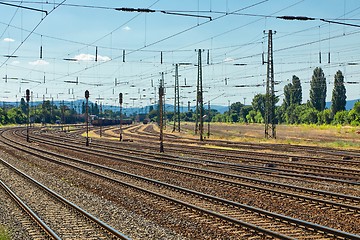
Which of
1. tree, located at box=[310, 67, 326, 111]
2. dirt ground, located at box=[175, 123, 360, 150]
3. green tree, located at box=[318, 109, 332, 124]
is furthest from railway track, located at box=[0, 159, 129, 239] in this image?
tree, located at box=[310, 67, 326, 111]

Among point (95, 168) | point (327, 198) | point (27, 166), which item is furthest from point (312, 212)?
point (27, 166)

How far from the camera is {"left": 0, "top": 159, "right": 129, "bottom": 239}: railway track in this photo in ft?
41.7

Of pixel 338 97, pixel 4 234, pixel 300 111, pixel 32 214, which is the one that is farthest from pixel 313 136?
pixel 300 111

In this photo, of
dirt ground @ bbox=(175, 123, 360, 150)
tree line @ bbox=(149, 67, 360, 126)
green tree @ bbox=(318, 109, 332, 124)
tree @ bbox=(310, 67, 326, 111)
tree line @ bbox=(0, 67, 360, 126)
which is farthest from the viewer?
tree @ bbox=(310, 67, 326, 111)

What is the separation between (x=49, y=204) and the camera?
17172mm

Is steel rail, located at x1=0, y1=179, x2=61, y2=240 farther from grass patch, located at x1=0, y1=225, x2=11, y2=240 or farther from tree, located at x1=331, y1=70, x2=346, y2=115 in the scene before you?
tree, located at x1=331, y1=70, x2=346, y2=115

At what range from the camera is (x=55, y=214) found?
15.4 m


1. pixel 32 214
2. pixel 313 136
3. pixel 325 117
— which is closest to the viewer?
pixel 32 214

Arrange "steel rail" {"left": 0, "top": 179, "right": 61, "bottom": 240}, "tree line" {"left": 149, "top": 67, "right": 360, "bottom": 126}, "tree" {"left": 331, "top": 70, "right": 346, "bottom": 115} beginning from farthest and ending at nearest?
"tree" {"left": 331, "top": 70, "right": 346, "bottom": 115}, "tree line" {"left": 149, "top": 67, "right": 360, "bottom": 126}, "steel rail" {"left": 0, "top": 179, "right": 61, "bottom": 240}

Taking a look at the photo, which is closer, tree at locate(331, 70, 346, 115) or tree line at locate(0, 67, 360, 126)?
tree line at locate(0, 67, 360, 126)

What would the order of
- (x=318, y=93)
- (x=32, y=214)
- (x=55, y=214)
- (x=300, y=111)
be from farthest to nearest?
(x=300, y=111)
(x=318, y=93)
(x=55, y=214)
(x=32, y=214)

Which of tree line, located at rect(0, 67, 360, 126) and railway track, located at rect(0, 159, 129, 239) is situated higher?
tree line, located at rect(0, 67, 360, 126)

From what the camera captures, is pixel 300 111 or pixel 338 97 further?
pixel 300 111

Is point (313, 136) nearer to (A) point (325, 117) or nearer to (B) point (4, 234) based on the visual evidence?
(A) point (325, 117)
